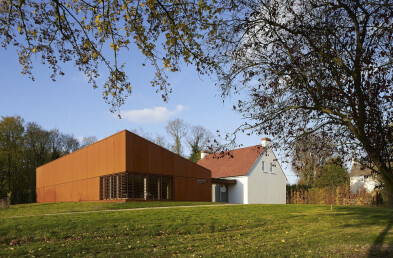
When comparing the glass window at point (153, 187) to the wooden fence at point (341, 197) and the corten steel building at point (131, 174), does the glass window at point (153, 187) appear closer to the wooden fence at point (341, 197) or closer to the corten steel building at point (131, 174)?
the corten steel building at point (131, 174)

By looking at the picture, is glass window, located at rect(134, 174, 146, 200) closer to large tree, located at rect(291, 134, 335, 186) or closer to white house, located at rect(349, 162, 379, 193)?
white house, located at rect(349, 162, 379, 193)

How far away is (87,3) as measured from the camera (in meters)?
7.31

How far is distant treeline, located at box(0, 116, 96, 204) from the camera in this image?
43.8 meters


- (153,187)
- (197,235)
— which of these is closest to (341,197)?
(153,187)

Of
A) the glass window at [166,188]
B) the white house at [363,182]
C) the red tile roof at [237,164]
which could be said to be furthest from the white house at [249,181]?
the white house at [363,182]

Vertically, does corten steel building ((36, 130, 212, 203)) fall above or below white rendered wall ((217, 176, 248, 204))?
above

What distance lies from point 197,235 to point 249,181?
2301cm

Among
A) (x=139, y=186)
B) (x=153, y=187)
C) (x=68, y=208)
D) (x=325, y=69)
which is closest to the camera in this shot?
(x=325, y=69)

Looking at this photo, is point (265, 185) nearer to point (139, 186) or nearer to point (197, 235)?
point (139, 186)

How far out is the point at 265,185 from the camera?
3450 cm

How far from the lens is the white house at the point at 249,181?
32938mm

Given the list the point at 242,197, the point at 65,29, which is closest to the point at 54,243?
the point at 65,29

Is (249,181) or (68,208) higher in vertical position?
(249,181)

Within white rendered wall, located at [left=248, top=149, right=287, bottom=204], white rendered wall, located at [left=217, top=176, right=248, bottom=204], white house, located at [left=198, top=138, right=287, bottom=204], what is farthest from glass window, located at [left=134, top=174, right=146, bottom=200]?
white rendered wall, located at [left=248, top=149, right=287, bottom=204]
